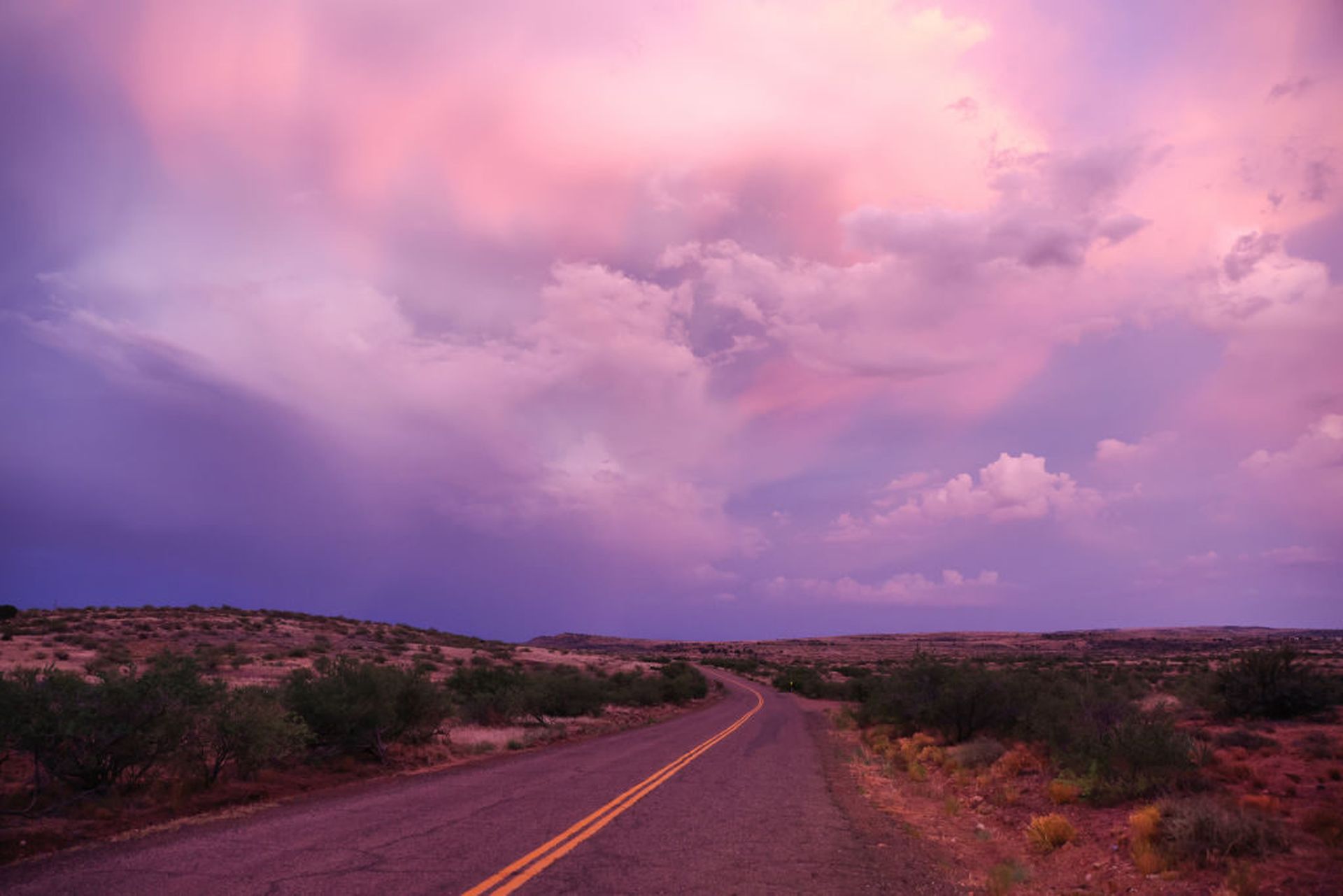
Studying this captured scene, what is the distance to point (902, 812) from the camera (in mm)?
14016

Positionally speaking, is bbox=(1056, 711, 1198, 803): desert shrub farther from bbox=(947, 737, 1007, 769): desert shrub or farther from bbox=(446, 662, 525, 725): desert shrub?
bbox=(446, 662, 525, 725): desert shrub

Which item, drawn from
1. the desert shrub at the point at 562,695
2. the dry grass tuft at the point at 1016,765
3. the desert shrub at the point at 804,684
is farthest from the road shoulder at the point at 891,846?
the desert shrub at the point at 804,684

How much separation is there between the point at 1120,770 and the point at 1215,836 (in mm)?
4122

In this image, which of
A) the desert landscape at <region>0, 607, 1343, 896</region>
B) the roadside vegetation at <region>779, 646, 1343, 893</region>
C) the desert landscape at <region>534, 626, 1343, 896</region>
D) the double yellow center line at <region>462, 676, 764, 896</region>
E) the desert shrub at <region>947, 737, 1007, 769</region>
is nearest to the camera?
the double yellow center line at <region>462, 676, 764, 896</region>

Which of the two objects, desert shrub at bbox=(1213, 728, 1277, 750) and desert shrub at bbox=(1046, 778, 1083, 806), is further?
desert shrub at bbox=(1213, 728, 1277, 750)

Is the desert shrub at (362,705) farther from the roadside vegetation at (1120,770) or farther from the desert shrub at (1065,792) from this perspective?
the desert shrub at (1065,792)

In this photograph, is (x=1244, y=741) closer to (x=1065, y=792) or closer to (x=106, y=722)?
(x=1065, y=792)

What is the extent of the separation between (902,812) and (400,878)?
963 cm

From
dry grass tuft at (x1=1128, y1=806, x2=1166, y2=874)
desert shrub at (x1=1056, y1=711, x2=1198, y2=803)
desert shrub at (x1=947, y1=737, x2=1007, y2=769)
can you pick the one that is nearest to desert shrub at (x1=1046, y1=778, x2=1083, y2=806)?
desert shrub at (x1=1056, y1=711, x2=1198, y2=803)

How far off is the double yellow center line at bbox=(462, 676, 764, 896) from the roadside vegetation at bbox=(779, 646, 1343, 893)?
184 inches

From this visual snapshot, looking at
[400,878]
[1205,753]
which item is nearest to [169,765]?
[400,878]

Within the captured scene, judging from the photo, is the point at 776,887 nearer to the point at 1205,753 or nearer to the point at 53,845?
the point at 53,845

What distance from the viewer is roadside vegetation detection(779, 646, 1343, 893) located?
911 centimetres

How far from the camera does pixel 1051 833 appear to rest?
11.2m
